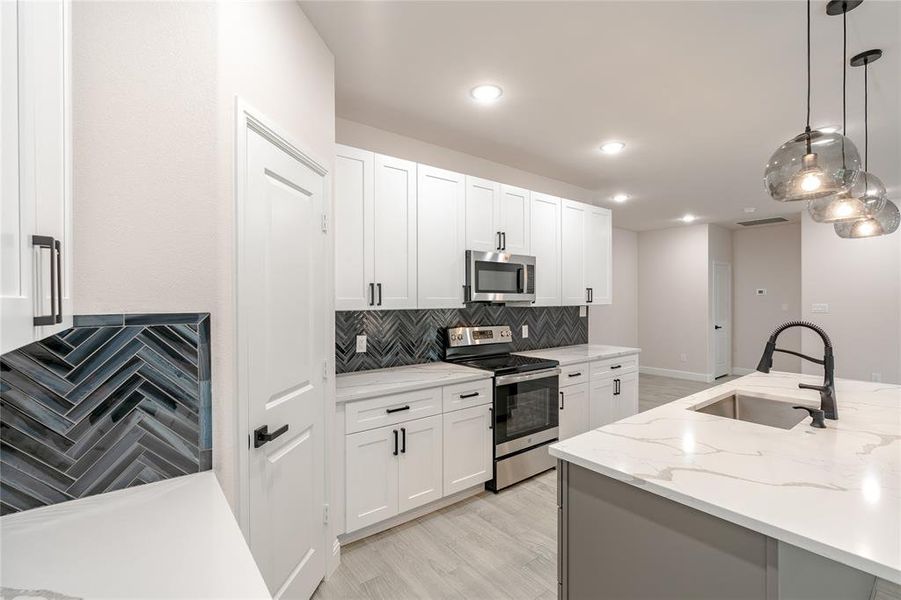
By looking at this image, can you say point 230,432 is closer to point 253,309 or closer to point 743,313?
point 253,309

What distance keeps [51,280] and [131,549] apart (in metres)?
0.56

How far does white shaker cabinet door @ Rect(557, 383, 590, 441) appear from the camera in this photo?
11.3ft

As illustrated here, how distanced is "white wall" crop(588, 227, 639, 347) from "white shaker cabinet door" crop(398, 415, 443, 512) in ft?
15.2

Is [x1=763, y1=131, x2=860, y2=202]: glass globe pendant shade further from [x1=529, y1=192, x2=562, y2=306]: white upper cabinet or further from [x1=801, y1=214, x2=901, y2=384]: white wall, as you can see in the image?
[x1=801, y1=214, x2=901, y2=384]: white wall

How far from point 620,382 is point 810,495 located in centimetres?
315

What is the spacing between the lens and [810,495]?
3.53 ft

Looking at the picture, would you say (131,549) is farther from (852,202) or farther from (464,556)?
(852,202)

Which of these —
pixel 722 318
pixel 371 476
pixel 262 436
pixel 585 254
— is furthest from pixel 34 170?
pixel 722 318

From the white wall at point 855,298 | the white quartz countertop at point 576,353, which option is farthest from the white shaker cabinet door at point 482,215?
the white wall at point 855,298

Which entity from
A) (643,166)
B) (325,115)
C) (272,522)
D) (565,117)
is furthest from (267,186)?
(643,166)

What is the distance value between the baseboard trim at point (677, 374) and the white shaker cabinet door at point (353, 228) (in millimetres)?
6036

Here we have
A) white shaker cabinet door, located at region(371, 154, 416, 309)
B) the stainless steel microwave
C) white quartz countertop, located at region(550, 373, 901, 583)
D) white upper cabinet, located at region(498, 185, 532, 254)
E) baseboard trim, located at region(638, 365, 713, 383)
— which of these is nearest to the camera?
white quartz countertop, located at region(550, 373, 901, 583)

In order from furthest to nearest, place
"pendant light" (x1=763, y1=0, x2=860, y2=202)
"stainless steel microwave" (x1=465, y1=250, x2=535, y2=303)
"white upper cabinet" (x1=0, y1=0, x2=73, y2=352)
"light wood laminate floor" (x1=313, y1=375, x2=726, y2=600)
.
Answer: "stainless steel microwave" (x1=465, y1=250, x2=535, y2=303), "light wood laminate floor" (x1=313, y1=375, x2=726, y2=600), "pendant light" (x1=763, y1=0, x2=860, y2=202), "white upper cabinet" (x1=0, y1=0, x2=73, y2=352)

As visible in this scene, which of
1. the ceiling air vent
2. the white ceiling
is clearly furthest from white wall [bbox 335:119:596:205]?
the ceiling air vent
